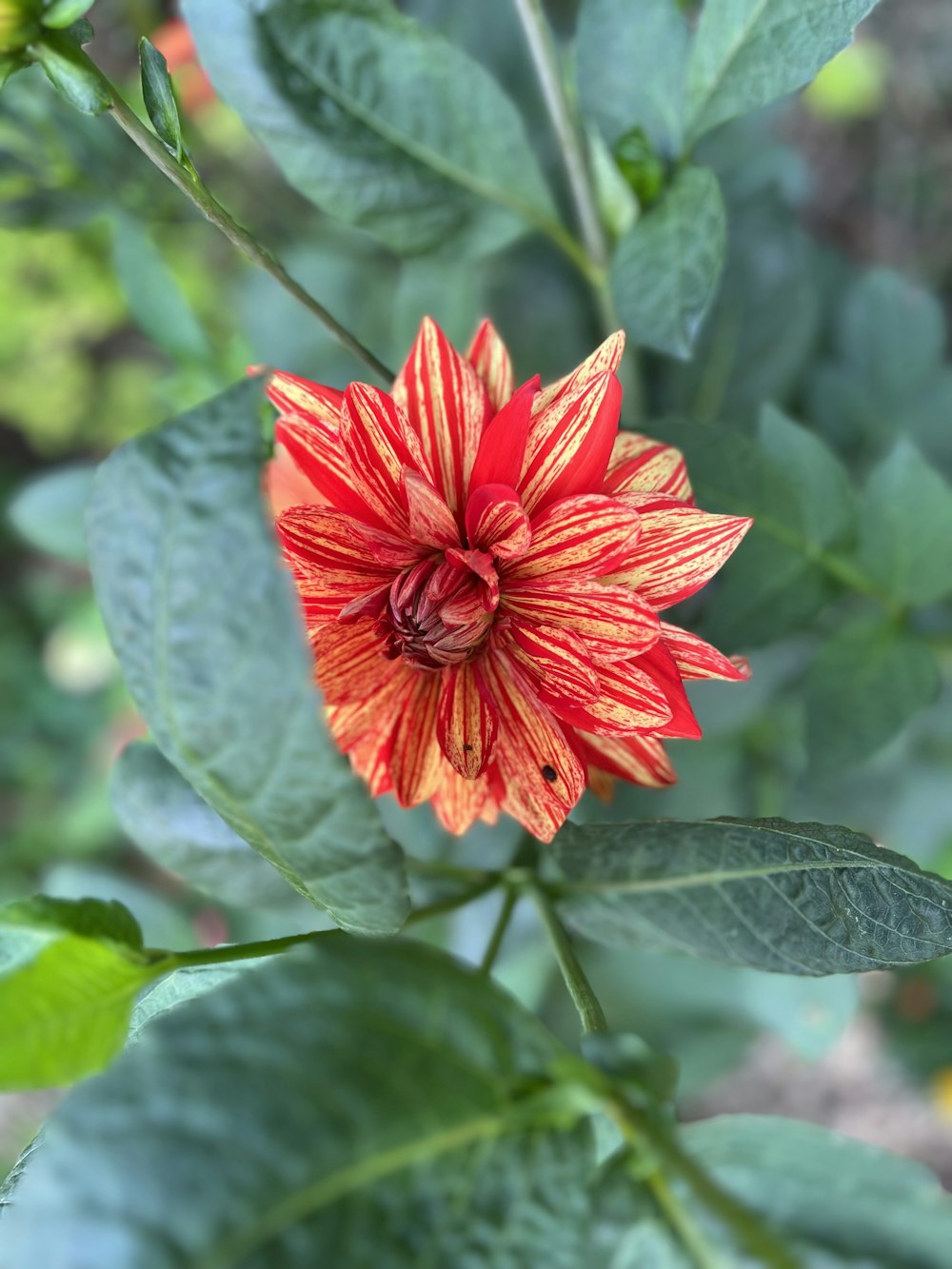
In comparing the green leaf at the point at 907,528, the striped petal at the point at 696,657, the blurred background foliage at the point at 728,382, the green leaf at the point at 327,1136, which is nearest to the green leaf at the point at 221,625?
the green leaf at the point at 327,1136

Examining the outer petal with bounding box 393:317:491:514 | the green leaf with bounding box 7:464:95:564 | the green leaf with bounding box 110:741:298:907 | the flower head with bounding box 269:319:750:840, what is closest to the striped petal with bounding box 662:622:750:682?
the flower head with bounding box 269:319:750:840

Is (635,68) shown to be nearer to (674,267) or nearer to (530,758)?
(674,267)

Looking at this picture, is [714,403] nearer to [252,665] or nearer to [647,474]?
[647,474]

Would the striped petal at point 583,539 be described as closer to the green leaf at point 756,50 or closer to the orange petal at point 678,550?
the orange petal at point 678,550

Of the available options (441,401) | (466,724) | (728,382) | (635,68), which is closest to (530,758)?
(466,724)

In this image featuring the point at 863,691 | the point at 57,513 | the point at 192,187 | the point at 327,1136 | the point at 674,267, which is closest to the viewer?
the point at 327,1136

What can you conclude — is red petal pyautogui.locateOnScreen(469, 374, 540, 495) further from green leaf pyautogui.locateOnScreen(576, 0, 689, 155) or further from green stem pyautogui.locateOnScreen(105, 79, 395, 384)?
green leaf pyautogui.locateOnScreen(576, 0, 689, 155)
